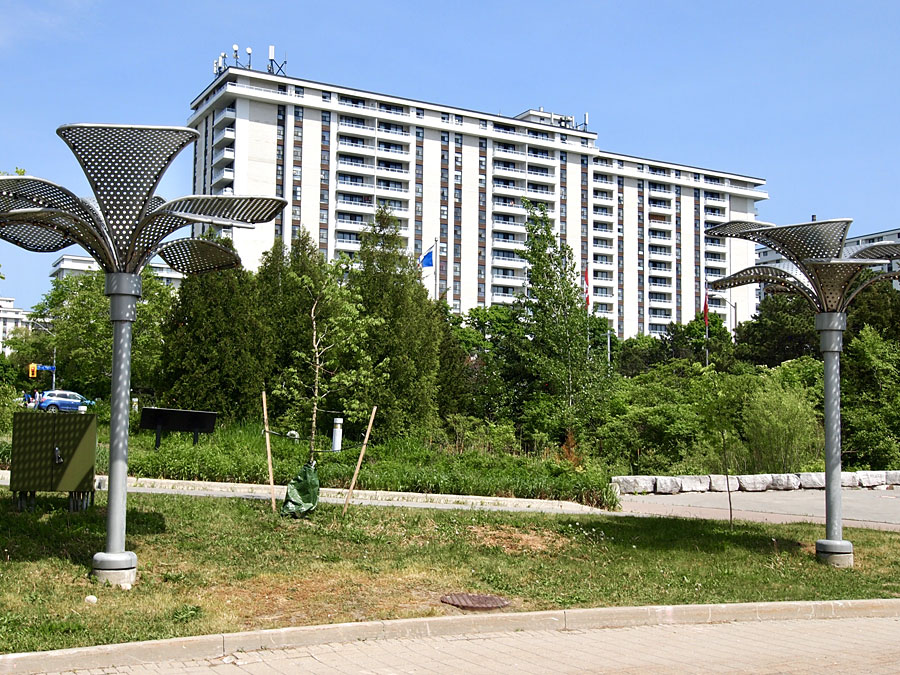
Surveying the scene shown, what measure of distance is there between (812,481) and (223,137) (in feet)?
242

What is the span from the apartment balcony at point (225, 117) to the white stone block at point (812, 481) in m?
72.9

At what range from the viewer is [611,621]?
8031mm

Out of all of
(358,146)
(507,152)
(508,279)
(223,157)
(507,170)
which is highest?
(507,152)

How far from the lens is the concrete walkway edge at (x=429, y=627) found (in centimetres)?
609

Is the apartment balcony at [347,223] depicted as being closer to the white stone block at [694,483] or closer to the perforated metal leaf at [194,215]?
the white stone block at [694,483]

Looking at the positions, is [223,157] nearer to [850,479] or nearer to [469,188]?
[469,188]

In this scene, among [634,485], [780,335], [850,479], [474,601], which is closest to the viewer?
[474,601]

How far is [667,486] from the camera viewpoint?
19.6 meters

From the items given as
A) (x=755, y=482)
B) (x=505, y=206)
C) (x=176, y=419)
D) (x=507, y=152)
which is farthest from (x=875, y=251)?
(x=507, y=152)

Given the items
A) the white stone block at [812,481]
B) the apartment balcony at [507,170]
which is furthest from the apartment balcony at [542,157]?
the white stone block at [812,481]

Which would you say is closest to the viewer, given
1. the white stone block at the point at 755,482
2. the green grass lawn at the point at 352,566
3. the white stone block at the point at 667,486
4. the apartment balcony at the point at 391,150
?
the green grass lawn at the point at 352,566

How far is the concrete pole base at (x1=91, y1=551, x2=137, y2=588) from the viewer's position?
26.4 feet

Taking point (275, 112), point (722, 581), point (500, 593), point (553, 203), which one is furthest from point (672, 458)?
point (553, 203)

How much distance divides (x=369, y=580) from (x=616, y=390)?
18.2 metres
